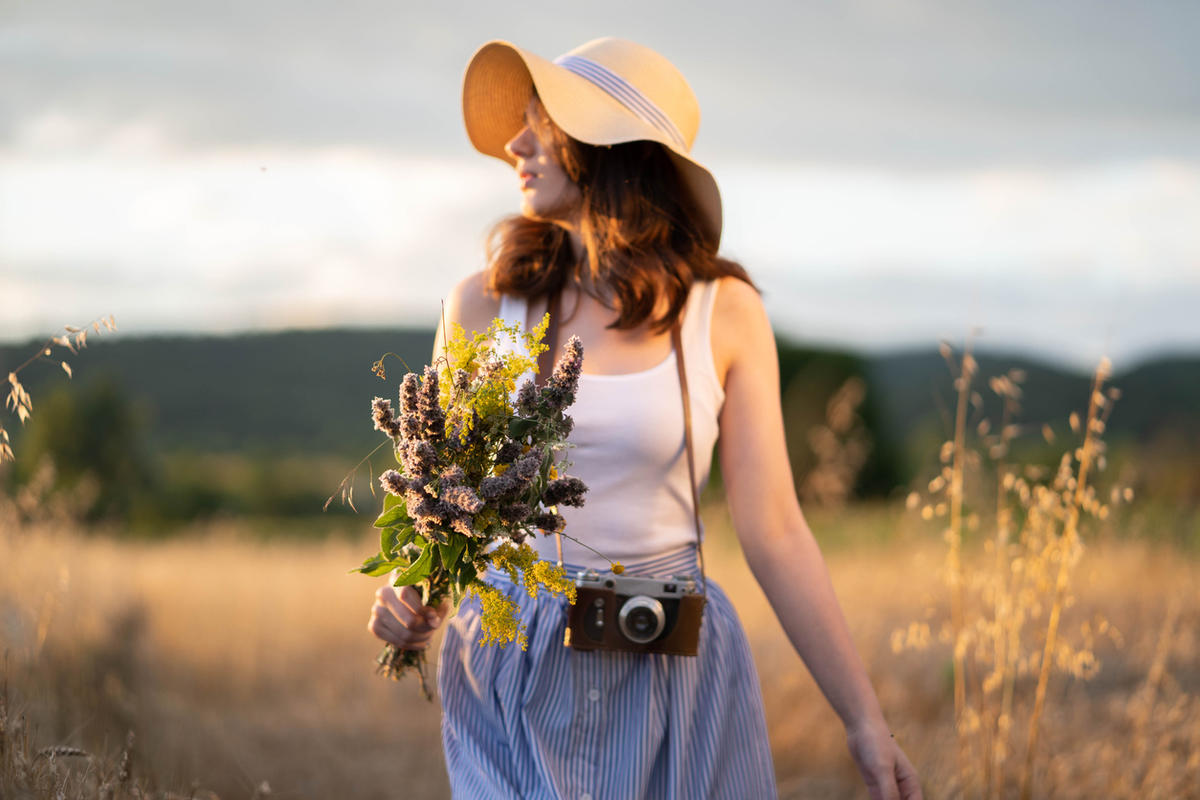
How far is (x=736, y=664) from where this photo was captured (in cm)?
169

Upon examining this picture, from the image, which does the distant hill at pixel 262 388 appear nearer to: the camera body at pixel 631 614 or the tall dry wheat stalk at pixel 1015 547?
the tall dry wheat stalk at pixel 1015 547

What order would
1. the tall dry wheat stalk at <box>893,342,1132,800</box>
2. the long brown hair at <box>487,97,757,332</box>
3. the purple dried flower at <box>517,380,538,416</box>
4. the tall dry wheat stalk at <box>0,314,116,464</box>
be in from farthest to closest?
the tall dry wheat stalk at <box>893,342,1132,800</box>
the long brown hair at <box>487,97,757,332</box>
the tall dry wheat stalk at <box>0,314,116,464</box>
the purple dried flower at <box>517,380,538,416</box>

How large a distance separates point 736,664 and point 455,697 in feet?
1.73

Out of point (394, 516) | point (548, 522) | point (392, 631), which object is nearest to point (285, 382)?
point (392, 631)

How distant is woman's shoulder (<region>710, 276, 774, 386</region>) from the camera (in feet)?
5.67

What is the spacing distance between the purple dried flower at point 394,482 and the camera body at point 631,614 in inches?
17.8

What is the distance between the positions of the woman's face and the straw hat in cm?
9

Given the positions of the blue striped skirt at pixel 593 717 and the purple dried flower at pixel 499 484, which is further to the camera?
the blue striped skirt at pixel 593 717

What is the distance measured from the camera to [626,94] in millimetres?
1763

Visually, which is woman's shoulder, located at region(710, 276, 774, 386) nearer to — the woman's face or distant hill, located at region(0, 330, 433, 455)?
the woman's face

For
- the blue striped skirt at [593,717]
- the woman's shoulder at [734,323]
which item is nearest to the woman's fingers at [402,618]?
the blue striped skirt at [593,717]

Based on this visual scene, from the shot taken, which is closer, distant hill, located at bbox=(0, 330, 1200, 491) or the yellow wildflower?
the yellow wildflower

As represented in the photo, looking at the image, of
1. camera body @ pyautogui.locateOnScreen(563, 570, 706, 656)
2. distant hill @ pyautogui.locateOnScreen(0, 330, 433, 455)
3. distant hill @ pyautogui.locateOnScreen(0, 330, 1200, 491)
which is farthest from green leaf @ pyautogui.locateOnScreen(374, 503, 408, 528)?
distant hill @ pyautogui.locateOnScreen(0, 330, 433, 455)

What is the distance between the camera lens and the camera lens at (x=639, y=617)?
1519mm
